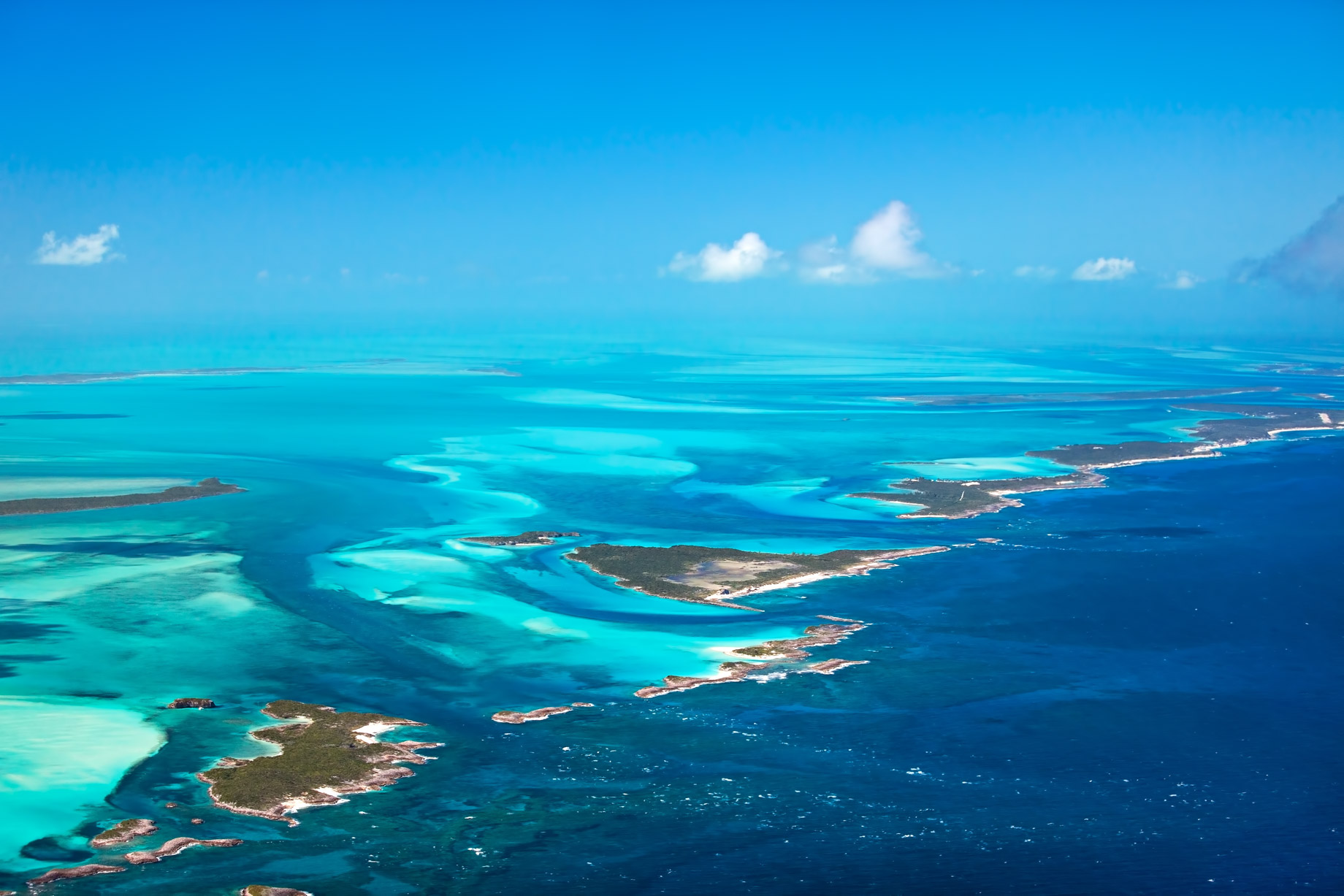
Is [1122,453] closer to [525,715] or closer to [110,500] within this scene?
[525,715]

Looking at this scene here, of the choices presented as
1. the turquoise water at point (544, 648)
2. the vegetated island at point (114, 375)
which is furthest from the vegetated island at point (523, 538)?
the vegetated island at point (114, 375)

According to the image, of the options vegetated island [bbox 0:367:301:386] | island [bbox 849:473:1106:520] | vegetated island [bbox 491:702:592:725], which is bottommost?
vegetated island [bbox 491:702:592:725]

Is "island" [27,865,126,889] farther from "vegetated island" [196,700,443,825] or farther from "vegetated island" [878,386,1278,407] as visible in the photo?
"vegetated island" [878,386,1278,407]

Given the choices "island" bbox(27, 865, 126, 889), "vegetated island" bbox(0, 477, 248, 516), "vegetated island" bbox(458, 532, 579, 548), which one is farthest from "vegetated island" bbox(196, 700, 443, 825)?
"vegetated island" bbox(0, 477, 248, 516)

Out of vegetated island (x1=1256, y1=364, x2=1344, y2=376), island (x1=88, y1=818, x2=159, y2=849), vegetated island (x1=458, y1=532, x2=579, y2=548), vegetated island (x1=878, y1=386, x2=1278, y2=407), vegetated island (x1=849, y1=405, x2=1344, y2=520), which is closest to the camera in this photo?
island (x1=88, y1=818, x2=159, y2=849)

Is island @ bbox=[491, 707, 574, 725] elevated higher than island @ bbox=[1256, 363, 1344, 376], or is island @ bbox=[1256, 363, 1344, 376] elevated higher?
island @ bbox=[1256, 363, 1344, 376]

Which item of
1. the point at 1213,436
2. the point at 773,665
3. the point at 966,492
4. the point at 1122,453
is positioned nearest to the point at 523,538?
the point at 773,665
